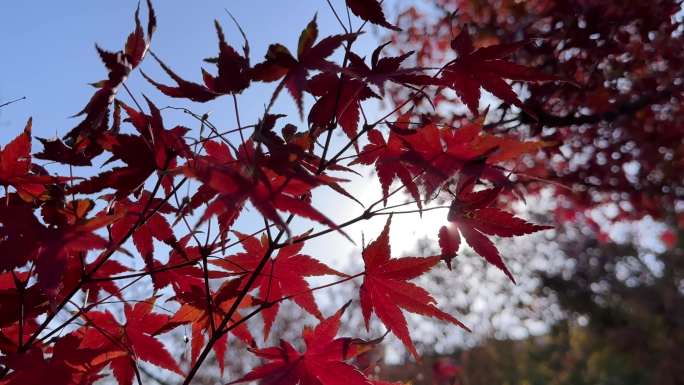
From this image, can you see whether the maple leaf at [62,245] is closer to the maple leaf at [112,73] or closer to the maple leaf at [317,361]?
the maple leaf at [112,73]

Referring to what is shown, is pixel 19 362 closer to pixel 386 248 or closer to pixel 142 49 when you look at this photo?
pixel 142 49

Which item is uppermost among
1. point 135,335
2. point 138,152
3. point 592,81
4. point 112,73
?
point 592,81

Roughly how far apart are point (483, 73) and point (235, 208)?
0.60 metres

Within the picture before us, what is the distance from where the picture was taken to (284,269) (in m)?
1.31

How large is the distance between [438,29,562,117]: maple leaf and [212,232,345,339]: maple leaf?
51 cm

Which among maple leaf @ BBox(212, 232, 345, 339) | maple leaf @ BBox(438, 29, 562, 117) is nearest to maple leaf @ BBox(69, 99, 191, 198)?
maple leaf @ BBox(212, 232, 345, 339)

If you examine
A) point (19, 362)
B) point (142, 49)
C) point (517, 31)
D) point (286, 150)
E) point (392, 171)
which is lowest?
point (19, 362)

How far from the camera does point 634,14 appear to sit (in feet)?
9.24

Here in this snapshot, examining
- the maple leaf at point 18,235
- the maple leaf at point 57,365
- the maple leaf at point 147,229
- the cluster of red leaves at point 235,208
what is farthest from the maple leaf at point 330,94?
the maple leaf at point 57,365

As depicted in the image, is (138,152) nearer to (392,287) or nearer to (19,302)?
(19,302)

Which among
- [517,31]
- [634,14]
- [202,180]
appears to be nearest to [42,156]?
[202,180]

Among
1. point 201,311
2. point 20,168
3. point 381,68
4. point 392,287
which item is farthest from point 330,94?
point 20,168

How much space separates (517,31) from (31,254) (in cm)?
343

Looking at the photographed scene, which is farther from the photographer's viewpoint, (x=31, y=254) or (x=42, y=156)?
(x=42, y=156)
